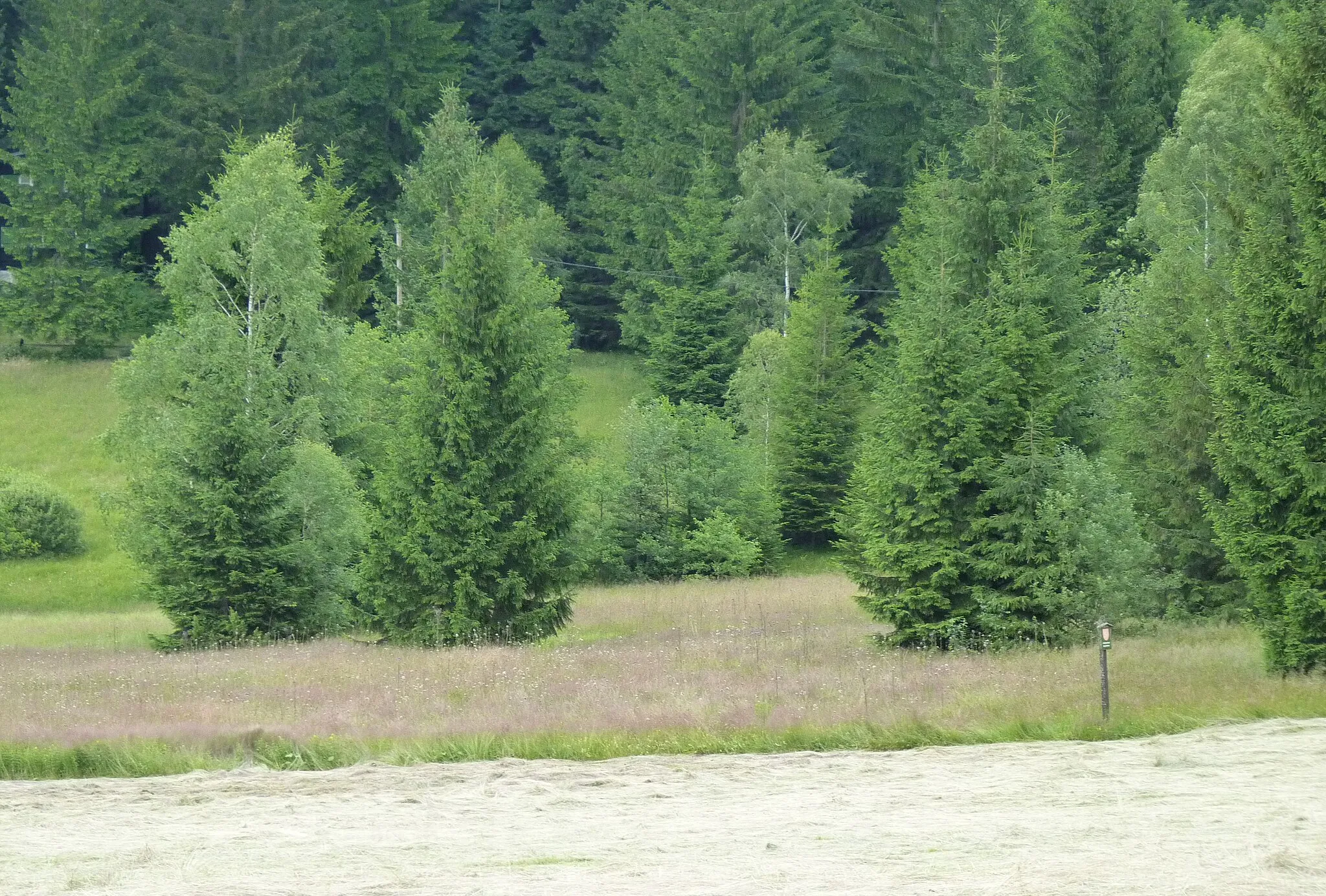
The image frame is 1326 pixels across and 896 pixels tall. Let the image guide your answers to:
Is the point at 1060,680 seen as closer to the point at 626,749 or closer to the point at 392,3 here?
the point at 626,749

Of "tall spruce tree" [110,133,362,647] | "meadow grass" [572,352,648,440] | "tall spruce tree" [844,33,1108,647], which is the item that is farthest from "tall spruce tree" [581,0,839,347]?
"tall spruce tree" [844,33,1108,647]

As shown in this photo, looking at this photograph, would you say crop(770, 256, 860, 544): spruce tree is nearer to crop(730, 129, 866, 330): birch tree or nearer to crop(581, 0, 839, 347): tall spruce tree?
crop(730, 129, 866, 330): birch tree

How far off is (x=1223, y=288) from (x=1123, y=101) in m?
28.1

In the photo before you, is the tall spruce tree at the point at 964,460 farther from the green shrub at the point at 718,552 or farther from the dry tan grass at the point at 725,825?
the green shrub at the point at 718,552

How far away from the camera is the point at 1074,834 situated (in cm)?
1063

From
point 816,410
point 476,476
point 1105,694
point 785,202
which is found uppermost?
point 785,202

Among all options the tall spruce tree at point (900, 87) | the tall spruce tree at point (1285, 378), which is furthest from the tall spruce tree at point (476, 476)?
the tall spruce tree at point (900, 87)

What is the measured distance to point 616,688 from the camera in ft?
57.3

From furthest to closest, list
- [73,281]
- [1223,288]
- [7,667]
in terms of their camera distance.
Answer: [73,281] < [1223,288] < [7,667]

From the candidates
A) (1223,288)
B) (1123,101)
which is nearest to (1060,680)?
(1223,288)

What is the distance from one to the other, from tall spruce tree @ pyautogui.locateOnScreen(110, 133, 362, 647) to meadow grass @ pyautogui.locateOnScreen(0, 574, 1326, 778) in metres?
2.34

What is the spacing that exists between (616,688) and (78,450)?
34160 millimetres

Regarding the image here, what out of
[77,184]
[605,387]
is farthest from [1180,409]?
[77,184]

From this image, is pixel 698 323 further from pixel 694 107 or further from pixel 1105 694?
pixel 1105 694
